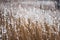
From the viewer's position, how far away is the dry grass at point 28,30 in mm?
1505

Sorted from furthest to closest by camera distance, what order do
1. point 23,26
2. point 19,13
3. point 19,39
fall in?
point 19,13 < point 23,26 < point 19,39

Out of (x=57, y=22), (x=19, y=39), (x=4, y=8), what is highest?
(x=4, y=8)

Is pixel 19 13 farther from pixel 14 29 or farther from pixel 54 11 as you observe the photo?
pixel 54 11

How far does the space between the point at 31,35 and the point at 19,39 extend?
4.4 inches

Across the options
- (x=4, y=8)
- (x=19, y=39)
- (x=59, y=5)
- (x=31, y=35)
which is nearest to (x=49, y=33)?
(x=31, y=35)

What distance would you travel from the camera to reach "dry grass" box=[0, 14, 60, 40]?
1505 millimetres

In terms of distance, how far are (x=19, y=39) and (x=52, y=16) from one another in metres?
0.42

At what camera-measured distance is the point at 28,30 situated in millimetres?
1572

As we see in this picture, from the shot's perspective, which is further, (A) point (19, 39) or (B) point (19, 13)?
(B) point (19, 13)

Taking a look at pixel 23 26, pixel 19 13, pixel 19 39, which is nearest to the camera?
pixel 19 39

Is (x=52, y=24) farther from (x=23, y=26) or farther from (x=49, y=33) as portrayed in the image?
(x=23, y=26)

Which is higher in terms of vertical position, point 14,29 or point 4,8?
point 4,8

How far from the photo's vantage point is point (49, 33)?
1.53m

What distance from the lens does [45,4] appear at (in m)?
1.77
